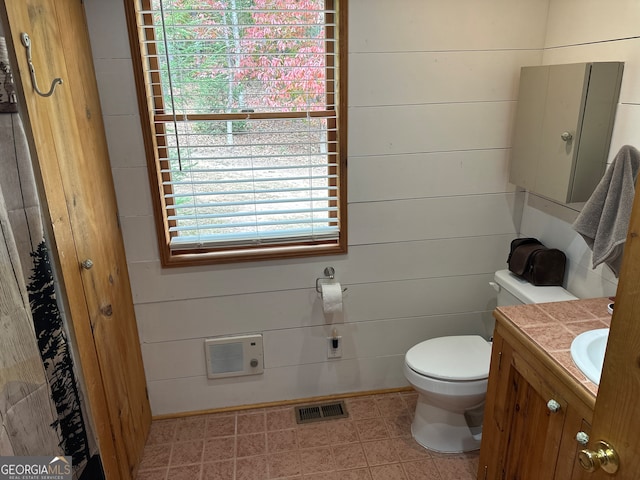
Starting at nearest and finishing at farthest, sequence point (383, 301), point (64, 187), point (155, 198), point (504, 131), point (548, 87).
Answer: point (64, 187) < point (548, 87) < point (155, 198) < point (504, 131) < point (383, 301)

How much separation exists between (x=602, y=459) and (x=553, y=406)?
1.63 feet

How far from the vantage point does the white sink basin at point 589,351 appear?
1282mm

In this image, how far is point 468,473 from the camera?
203cm

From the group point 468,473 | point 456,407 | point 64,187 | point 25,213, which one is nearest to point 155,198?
point 64,187

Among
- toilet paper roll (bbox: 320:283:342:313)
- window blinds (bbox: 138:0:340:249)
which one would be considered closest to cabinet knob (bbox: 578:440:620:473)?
toilet paper roll (bbox: 320:283:342:313)

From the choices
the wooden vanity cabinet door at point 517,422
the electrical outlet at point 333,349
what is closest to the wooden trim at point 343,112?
the electrical outlet at point 333,349

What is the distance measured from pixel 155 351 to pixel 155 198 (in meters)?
0.79

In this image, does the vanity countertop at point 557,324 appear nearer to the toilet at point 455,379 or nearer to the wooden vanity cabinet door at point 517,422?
the wooden vanity cabinet door at point 517,422

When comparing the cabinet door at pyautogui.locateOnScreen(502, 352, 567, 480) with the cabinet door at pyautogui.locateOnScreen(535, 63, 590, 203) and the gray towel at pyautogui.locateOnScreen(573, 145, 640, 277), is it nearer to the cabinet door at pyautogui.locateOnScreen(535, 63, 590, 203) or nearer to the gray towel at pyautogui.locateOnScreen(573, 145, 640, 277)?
the gray towel at pyautogui.locateOnScreen(573, 145, 640, 277)

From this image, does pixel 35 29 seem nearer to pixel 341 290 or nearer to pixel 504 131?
pixel 341 290

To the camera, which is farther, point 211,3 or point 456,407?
point 456,407

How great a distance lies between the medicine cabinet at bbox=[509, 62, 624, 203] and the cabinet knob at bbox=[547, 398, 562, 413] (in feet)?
2.69

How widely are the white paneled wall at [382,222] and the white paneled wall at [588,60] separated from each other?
0.34 feet

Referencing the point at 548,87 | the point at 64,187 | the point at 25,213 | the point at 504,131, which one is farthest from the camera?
the point at 504,131
